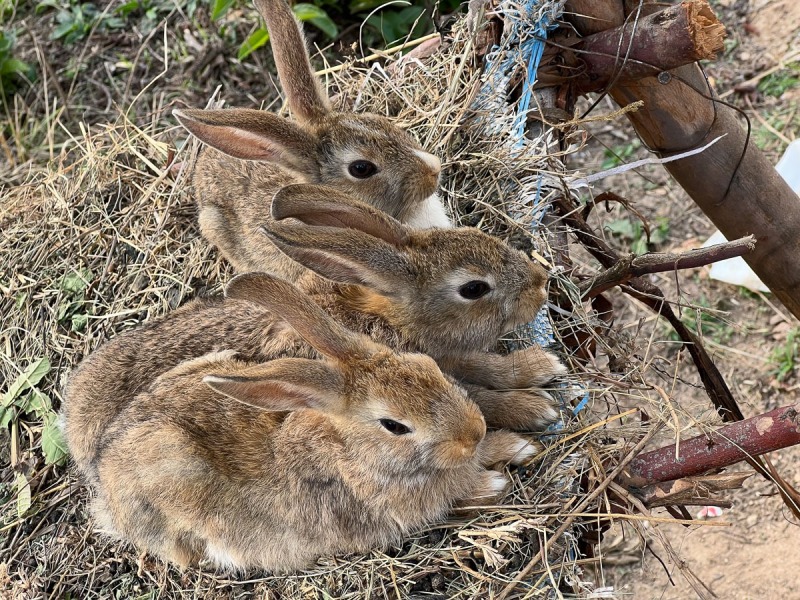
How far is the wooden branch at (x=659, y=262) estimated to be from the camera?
3207 millimetres

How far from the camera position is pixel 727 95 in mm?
6473

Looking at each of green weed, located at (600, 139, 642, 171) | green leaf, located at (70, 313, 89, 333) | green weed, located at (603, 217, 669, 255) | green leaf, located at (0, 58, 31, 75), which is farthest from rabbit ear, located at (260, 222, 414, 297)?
green leaf, located at (0, 58, 31, 75)

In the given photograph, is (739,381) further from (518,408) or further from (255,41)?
(255,41)

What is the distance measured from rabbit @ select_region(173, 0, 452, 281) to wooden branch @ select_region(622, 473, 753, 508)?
5.58ft

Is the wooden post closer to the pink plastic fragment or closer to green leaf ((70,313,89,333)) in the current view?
the pink plastic fragment

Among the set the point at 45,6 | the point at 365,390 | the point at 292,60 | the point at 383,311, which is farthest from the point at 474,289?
the point at 45,6

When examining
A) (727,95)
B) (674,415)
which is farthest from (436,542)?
(727,95)

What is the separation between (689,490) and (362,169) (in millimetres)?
2159

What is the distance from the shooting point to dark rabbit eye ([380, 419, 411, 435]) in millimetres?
3332

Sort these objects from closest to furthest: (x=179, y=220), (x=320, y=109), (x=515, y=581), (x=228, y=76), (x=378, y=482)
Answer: (x=515, y=581), (x=378, y=482), (x=320, y=109), (x=179, y=220), (x=228, y=76)

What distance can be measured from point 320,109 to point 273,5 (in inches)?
21.9

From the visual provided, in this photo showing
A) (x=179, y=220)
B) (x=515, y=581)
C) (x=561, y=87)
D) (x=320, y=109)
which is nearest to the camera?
(x=515, y=581)

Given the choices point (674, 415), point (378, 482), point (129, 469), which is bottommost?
point (129, 469)

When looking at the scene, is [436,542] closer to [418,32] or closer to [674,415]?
[674,415]
